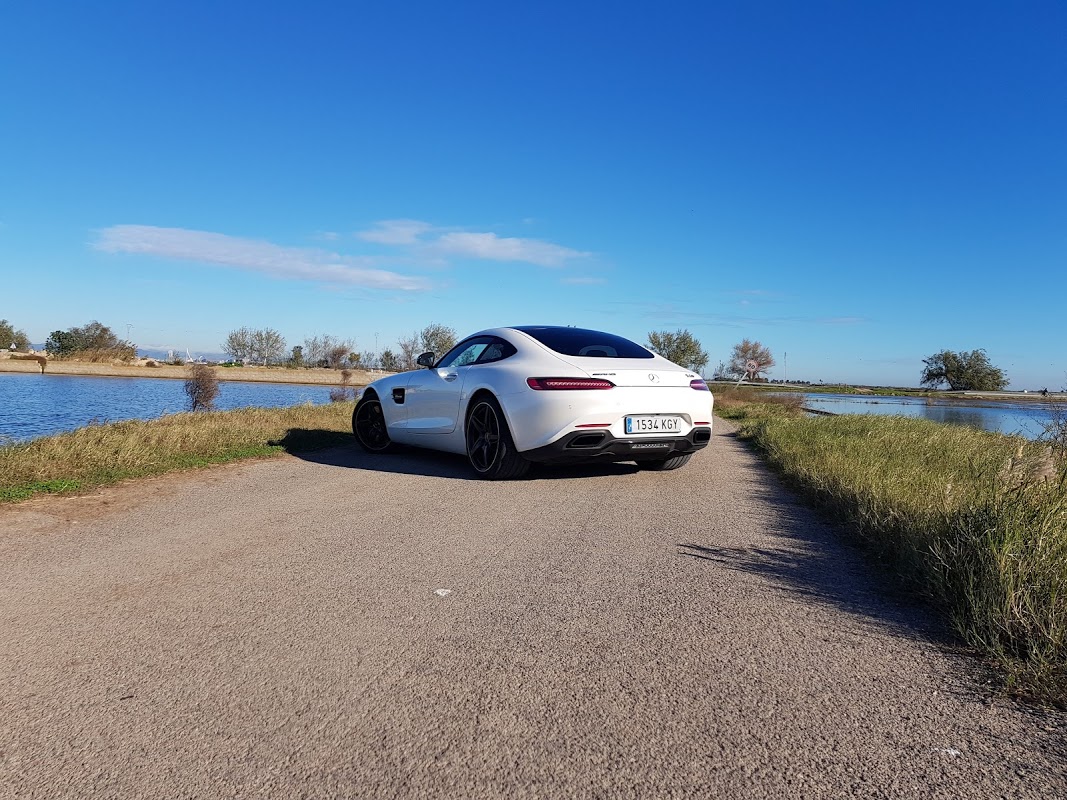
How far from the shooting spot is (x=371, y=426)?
9023 mm

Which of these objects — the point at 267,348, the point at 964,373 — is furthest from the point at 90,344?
the point at 964,373

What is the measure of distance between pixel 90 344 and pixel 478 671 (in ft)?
243

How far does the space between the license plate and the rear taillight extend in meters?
0.41

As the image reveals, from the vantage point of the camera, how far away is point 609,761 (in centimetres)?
179

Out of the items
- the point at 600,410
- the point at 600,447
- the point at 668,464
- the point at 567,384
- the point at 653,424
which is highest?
the point at 567,384

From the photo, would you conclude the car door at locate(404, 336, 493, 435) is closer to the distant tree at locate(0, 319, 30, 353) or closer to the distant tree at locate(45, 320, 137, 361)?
the distant tree at locate(45, 320, 137, 361)

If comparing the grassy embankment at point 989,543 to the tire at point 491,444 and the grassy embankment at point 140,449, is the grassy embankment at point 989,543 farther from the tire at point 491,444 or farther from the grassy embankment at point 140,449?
the grassy embankment at point 140,449

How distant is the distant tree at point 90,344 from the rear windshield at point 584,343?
4920 cm

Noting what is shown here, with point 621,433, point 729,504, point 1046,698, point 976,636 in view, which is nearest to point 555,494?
point 621,433

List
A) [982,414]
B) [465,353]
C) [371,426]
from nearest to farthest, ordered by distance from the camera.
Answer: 1. [465,353]
2. [371,426]
3. [982,414]

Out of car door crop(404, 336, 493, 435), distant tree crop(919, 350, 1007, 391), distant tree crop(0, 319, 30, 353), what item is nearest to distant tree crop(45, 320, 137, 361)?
distant tree crop(0, 319, 30, 353)

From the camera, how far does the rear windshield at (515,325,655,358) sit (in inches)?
256

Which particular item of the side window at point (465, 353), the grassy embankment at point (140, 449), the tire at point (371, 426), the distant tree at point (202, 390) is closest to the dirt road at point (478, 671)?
the grassy embankment at point (140, 449)

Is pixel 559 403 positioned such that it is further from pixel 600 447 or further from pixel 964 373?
pixel 964 373
